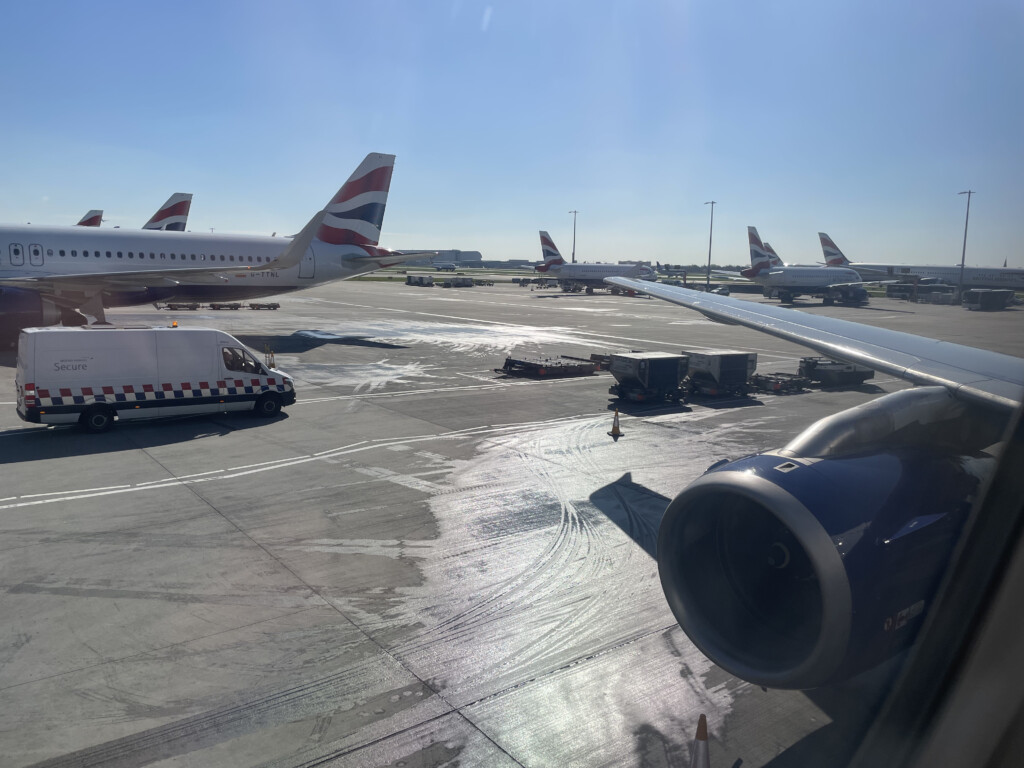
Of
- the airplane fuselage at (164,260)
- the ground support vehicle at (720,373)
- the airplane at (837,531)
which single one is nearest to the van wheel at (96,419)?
the airplane fuselage at (164,260)

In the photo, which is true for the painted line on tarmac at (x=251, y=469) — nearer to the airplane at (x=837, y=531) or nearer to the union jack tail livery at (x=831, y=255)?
the airplane at (x=837, y=531)

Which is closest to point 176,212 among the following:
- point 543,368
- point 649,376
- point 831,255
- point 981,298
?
point 543,368

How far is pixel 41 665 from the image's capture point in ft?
24.6

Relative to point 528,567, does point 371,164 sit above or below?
above

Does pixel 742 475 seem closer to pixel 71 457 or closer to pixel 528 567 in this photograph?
pixel 528 567

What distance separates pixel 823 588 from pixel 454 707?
3.69m

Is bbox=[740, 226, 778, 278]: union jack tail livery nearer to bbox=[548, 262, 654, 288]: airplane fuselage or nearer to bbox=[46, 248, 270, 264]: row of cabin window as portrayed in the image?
bbox=[548, 262, 654, 288]: airplane fuselage

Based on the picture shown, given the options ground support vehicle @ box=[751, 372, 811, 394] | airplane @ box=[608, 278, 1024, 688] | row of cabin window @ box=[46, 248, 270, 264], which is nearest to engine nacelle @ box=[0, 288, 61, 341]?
row of cabin window @ box=[46, 248, 270, 264]

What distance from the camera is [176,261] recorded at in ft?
123

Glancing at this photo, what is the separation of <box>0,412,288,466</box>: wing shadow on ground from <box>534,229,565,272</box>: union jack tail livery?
78222mm

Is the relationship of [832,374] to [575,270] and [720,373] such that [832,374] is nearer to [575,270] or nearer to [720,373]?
[720,373]

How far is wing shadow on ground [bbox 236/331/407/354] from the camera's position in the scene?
3341cm

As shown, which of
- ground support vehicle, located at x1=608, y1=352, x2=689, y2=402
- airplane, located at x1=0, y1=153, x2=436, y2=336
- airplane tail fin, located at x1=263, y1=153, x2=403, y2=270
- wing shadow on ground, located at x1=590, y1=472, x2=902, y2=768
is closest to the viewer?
wing shadow on ground, located at x1=590, y1=472, x2=902, y2=768

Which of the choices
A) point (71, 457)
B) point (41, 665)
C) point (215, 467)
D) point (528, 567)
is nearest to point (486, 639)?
point (528, 567)
